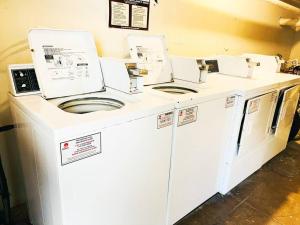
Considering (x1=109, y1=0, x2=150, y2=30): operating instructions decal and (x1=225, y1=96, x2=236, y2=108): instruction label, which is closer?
(x1=225, y1=96, x2=236, y2=108): instruction label

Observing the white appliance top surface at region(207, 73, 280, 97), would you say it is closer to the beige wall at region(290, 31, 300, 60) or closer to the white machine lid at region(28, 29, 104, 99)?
the white machine lid at region(28, 29, 104, 99)

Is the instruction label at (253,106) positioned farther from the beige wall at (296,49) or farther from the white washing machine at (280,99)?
the beige wall at (296,49)

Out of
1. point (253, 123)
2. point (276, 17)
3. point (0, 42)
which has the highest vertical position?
point (276, 17)

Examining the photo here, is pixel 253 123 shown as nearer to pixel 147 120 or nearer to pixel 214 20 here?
pixel 147 120

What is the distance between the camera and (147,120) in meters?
1.19

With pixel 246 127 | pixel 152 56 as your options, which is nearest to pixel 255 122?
pixel 246 127

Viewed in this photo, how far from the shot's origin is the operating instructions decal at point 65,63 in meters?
1.37

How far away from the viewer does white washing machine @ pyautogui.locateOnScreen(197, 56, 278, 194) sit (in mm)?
1840

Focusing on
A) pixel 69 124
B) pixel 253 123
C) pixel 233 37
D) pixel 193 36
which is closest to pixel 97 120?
pixel 69 124

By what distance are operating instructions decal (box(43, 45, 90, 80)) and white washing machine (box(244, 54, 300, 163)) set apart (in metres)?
1.66

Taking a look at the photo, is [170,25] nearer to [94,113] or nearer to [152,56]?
[152,56]

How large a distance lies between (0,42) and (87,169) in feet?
3.19

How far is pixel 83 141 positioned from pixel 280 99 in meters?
2.11

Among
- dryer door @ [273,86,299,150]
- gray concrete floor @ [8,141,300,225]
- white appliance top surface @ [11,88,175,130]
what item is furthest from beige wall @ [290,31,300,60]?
white appliance top surface @ [11,88,175,130]
